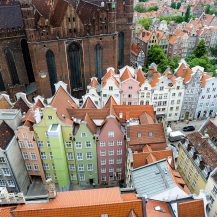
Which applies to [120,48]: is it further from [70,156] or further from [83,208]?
[83,208]

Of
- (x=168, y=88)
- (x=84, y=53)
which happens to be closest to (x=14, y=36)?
(x=84, y=53)

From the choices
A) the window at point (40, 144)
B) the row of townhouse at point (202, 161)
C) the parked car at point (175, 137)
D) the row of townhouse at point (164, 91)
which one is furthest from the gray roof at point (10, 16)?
the row of townhouse at point (202, 161)

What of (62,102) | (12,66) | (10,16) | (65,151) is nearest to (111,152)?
(65,151)

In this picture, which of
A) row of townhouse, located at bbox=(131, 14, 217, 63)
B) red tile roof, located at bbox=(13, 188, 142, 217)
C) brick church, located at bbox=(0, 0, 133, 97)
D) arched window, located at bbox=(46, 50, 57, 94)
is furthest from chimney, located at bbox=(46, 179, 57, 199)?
row of townhouse, located at bbox=(131, 14, 217, 63)

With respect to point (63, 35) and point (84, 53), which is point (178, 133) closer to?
point (84, 53)

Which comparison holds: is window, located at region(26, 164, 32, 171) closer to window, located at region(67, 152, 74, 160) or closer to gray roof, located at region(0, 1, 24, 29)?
window, located at region(67, 152, 74, 160)

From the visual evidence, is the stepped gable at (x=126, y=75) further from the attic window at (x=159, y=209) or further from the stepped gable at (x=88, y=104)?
the attic window at (x=159, y=209)
